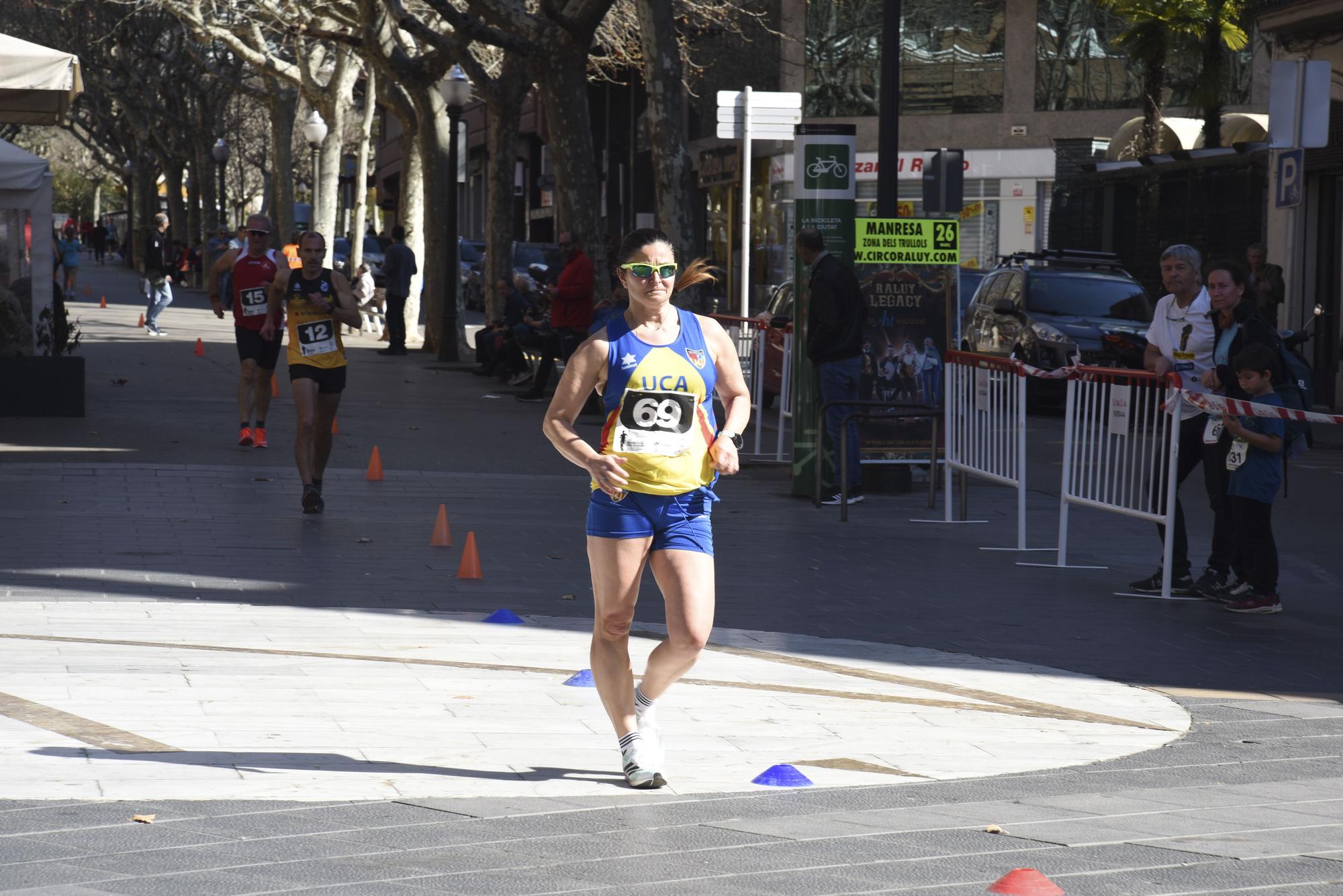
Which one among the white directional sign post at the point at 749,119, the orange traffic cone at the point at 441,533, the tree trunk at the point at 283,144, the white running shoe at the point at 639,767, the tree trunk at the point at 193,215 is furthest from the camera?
the tree trunk at the point at 193,215

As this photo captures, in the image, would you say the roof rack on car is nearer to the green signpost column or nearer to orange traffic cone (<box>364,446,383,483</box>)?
the green signpost column

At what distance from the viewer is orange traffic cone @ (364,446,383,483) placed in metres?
14.5

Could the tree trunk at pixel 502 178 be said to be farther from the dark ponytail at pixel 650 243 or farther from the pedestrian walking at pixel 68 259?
the dark ponytail at pixel 650 243

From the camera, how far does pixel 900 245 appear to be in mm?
14758

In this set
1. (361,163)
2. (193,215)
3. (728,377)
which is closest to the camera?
(728,377)

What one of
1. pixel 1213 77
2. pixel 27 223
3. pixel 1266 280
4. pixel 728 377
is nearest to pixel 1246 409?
pixel 728 377

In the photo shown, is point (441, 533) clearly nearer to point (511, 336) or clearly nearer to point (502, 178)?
point (511, 336)

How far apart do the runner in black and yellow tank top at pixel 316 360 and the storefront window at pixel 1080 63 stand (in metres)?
30.5

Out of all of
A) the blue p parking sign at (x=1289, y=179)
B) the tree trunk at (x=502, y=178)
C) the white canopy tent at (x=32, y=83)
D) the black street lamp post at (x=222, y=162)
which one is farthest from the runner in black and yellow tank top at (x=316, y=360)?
the black street lamp post at (x=222, y=162)

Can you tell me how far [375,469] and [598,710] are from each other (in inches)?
305

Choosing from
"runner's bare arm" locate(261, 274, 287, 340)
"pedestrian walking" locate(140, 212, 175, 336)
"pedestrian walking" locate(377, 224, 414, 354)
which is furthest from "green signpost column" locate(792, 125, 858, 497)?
"pedestrian walking" locate(140, 212, 175, 336)

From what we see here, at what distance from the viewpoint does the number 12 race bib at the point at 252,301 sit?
15625mm

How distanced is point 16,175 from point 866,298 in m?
8.16

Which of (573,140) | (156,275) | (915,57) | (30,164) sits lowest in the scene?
(156,275)
